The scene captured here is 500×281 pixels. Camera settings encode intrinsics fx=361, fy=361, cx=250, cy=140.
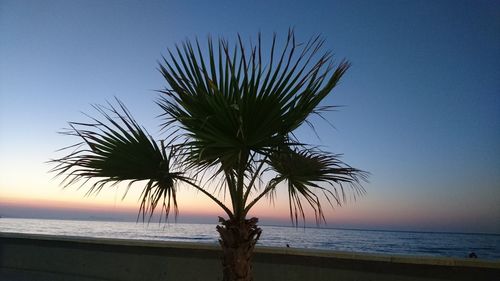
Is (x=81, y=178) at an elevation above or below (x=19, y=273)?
above

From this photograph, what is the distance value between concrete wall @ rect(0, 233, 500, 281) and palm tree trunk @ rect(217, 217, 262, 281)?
1.79 metres

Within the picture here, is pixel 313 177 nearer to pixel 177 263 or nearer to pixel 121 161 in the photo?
pixel 121 161

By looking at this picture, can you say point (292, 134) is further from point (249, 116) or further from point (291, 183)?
point (291, 183)

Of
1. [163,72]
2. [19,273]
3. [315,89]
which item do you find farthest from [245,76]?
[19,273]

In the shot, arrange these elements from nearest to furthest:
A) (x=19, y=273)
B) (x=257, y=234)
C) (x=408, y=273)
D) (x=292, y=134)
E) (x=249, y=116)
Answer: (x=249, y=116) < (x=292, y=134) < (x=257, y=234) < (x=408, y=273) < (x=19, y=273)

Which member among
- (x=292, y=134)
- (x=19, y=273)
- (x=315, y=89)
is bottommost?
(x=19, y=273)

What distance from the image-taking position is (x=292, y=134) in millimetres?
2828

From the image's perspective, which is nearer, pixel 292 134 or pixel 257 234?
pixel 292 134

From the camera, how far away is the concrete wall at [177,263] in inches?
158

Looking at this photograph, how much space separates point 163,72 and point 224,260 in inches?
62.8

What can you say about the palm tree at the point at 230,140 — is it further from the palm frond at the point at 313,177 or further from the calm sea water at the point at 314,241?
the calm sea water at the point at 314,241

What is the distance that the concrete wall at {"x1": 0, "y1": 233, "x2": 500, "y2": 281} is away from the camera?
402cm

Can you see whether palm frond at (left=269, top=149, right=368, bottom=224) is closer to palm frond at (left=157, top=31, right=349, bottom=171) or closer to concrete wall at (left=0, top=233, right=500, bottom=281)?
palm frond at (left=157, top=31, right=349, bottom=171)

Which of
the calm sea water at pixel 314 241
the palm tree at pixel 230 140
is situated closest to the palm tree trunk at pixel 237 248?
the palm tree at pixel 230 140
